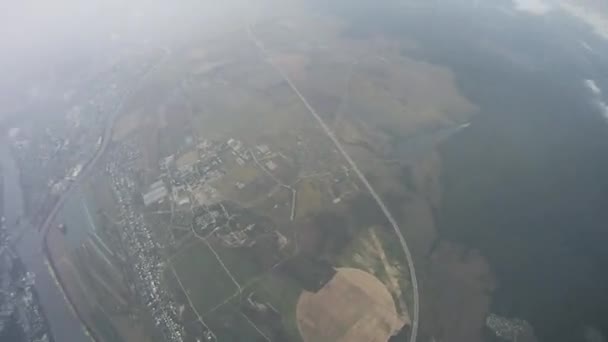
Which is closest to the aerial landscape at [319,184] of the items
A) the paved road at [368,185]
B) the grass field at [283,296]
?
the grass field at [283,296]

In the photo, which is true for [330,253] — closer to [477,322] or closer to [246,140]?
[477,322]

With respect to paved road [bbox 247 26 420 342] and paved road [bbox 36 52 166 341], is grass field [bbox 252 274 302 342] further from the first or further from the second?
paved road [bbox 36 52 166 341]

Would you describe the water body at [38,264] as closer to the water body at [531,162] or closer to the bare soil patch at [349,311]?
the bare soil patch at [349,311]

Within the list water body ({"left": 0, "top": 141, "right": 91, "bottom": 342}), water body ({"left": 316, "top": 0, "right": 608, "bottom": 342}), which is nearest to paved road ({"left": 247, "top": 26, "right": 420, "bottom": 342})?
water body ({"left": 316, "top": 0, "right": 608, "bottom": 342})

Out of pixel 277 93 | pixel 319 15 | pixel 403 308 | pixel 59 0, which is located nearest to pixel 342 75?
pixel 277 93

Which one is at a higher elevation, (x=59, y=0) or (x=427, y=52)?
(x=427, y=52)
